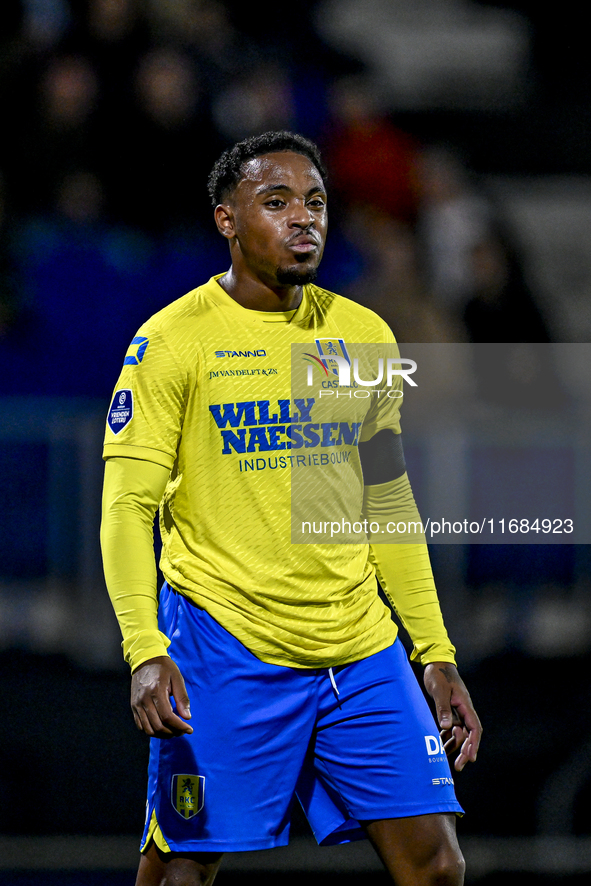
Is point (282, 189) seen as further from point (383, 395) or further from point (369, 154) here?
point (369, 154)

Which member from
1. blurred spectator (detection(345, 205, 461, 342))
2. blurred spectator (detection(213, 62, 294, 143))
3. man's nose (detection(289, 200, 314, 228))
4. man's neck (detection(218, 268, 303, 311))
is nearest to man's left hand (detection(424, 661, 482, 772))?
man's neck (detection(218, 268, 303, 311))

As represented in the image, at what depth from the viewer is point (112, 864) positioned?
2.52m

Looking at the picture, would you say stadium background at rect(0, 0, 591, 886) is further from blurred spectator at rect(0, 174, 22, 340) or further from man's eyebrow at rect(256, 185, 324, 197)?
man's eyebrow at rect(256, 185, 324, 197)

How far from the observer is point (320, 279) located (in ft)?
9.16

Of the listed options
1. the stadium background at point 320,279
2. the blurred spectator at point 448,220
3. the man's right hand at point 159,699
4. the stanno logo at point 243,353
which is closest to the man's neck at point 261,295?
the stanno logo at point 243,353

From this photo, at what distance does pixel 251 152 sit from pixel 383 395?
1.77 ft

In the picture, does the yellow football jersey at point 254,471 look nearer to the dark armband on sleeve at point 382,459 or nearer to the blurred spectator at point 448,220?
the dark armband on sleeve at point 382,459

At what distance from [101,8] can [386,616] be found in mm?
2016

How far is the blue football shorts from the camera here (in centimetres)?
170

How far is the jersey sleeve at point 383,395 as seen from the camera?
76.4 inches

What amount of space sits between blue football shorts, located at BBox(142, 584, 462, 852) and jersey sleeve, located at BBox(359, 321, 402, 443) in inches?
19.1

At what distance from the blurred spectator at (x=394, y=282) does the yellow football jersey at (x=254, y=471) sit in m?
0.95

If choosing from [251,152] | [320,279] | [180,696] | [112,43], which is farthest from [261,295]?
[112,43]

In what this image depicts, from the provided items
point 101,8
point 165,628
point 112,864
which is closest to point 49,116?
point 101,8
